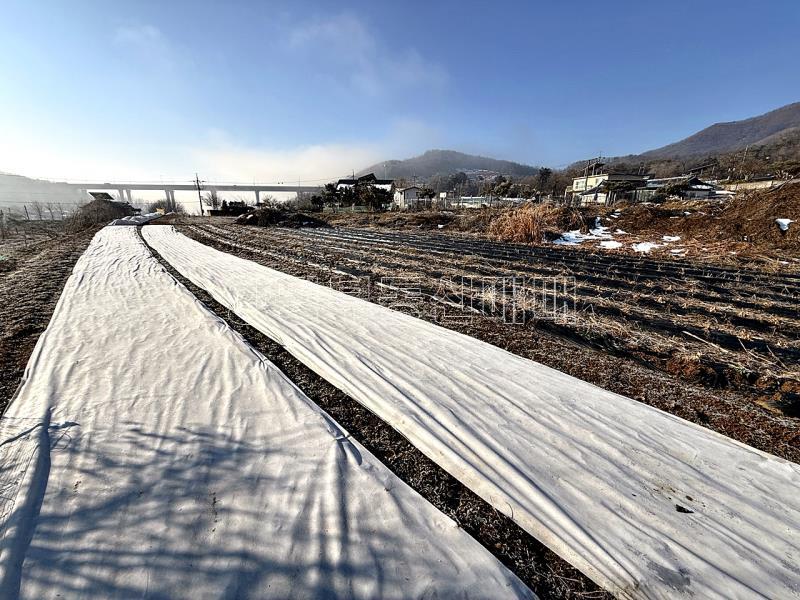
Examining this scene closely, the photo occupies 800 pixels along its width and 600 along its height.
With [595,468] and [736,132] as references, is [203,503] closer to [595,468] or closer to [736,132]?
[595,468]

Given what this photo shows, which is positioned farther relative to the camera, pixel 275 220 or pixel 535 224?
pixel 275 220

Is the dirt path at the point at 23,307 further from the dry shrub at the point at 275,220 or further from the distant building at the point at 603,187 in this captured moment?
the distant building at the point at 603,187

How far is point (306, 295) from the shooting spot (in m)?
4.85

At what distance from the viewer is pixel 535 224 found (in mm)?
10453

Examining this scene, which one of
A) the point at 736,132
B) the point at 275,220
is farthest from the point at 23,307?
the point at 736,132

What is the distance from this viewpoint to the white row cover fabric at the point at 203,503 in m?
1.19

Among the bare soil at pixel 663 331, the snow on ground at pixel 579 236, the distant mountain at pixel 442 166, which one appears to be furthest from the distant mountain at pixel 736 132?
the bare soil at pixel 663 331

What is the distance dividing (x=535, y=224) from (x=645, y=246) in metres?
2.96

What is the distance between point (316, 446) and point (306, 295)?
10.7 ft

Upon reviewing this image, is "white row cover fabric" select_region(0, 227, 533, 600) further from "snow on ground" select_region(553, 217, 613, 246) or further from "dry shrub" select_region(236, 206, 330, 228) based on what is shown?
"dry shrub" select_region(236, 206, 330, 228)

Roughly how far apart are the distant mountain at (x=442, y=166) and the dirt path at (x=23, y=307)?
108279 millimetres

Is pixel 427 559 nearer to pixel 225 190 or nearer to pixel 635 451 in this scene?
pixel 635 451

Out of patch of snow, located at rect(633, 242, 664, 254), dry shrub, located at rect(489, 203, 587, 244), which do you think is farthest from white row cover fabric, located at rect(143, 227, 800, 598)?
dry shrub, located at rect(489, 203, 587, 244)

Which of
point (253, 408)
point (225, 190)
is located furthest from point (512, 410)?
point (225, 190)
